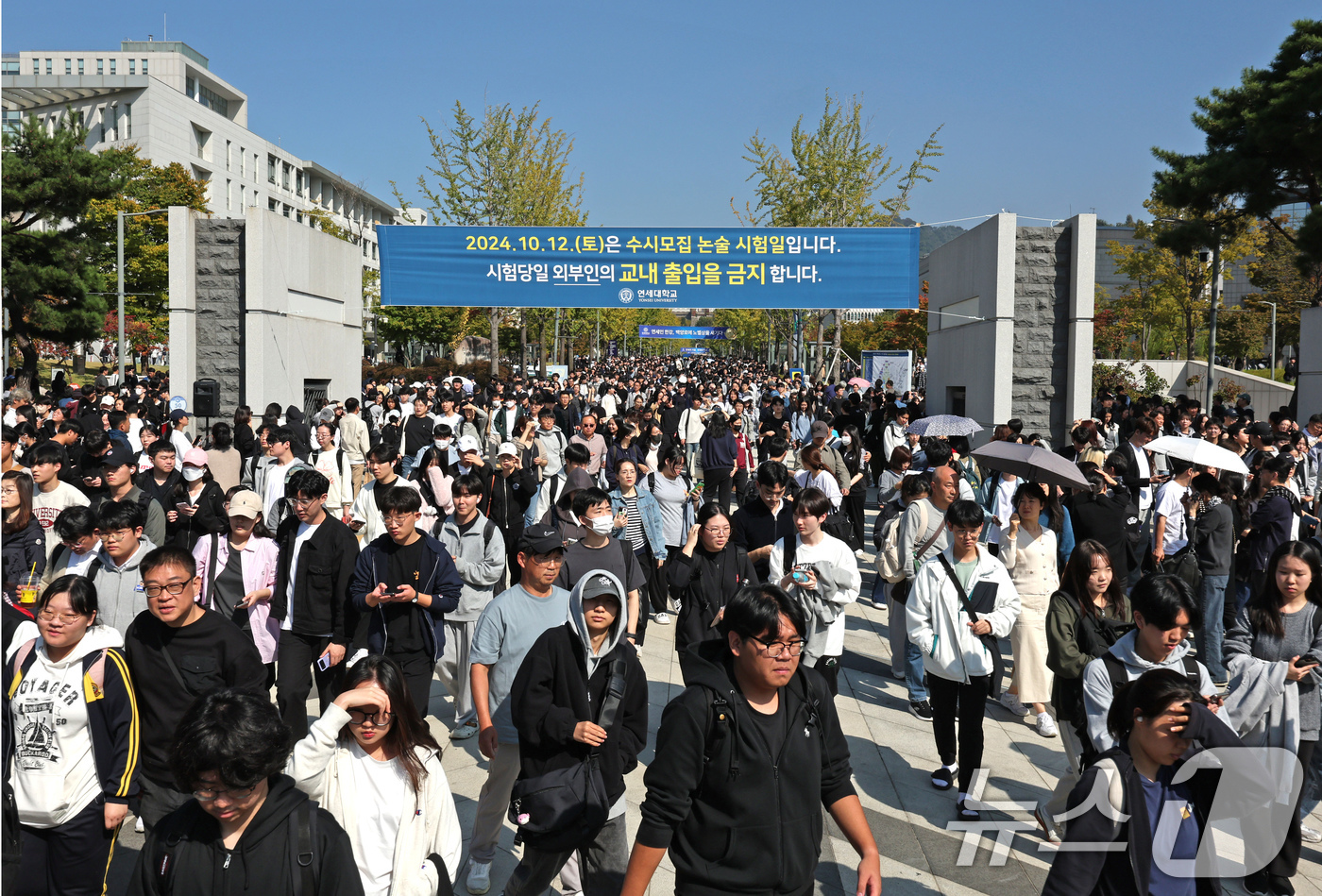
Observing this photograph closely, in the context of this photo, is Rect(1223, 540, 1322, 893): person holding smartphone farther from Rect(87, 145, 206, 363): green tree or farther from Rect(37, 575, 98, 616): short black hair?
Rect(87, 145, 206, 363): green tree

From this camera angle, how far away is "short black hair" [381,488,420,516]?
515cm

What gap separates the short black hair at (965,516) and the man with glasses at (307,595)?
3421 millimetres

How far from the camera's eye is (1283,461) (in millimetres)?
7398

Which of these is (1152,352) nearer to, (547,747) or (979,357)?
(979,357)

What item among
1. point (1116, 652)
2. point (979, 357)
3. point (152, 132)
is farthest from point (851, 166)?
point (152, 132)

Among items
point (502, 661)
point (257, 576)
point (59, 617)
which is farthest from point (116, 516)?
point (502, 661)

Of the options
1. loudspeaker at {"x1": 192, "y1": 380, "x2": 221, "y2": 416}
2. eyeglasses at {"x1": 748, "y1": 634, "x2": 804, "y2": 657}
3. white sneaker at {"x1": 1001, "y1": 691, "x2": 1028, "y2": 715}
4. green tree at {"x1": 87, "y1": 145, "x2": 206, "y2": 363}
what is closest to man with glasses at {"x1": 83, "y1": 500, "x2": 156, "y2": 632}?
eyeglasses at {"x1": 748, "y1": 634, "x2": 804, "y2": 657}

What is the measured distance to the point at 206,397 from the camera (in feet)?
45.9

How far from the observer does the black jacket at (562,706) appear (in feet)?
12.3

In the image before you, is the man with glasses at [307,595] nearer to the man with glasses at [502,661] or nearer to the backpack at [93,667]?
the man with glasses at [502,661]

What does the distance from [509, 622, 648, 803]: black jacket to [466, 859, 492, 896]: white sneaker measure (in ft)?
3.09

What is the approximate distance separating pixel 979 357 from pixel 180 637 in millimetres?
13191

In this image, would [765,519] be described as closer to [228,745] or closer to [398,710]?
[398,710]

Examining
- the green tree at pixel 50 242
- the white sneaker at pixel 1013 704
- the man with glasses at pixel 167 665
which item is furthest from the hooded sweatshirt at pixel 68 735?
the green tree at pixel 50 242
